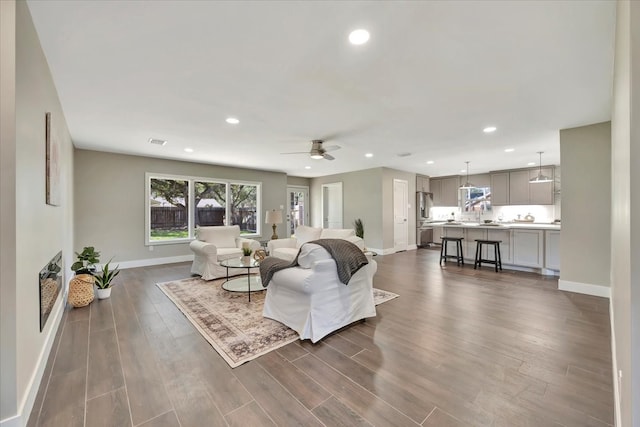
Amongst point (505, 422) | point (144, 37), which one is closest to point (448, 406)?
point (505, 422)

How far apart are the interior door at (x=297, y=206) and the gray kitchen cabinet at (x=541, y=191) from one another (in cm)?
688

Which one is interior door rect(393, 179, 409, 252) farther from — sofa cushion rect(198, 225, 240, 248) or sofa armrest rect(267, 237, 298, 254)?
sofa cushion rect(198, 225, 240, 248)

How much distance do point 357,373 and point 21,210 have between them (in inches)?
96.4

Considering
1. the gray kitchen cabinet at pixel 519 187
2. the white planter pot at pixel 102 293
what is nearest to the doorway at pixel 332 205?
the gray kitchen cabinet at pixel 519 187

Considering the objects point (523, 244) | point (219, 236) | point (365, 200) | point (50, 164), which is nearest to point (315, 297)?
point (50, 164)

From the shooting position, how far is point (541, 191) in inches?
294

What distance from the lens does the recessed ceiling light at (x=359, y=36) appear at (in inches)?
72.9

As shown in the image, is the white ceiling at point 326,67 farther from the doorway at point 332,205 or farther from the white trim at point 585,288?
the doorway at point 332,205

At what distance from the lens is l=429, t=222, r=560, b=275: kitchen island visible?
199 inches

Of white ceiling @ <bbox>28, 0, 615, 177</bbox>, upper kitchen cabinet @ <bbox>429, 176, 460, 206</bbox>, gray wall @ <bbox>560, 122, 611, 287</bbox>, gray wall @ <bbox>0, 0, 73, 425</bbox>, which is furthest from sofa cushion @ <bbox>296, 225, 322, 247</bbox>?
upper kitchen cabinet @ <bbox>429, 176, 460, 206</bbox>

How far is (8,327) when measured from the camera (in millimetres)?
1433

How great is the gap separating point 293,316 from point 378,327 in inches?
36.2

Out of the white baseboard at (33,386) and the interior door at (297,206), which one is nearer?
the white baseboard at (33,386)

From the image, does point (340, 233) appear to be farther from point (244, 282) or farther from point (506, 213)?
point (506, 213)
